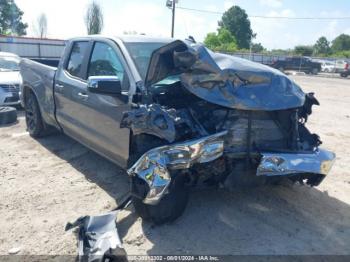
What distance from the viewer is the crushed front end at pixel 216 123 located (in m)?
3.42

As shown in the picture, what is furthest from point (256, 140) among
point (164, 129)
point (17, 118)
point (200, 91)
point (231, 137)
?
point (17, 118)

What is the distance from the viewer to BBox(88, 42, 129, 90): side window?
4.31 meters

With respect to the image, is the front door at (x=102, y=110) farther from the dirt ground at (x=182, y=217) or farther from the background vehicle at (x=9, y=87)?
the background vehicle at (x=9, y=87)

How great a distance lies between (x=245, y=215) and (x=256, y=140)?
820 millimetres

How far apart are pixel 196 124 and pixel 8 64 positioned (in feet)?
29.7

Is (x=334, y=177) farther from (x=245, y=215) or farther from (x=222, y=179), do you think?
(x=222, y=179)

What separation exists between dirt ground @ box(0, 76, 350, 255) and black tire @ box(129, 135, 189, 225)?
4.7 inches

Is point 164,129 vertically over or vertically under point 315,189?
over

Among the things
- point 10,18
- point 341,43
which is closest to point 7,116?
point 10,18

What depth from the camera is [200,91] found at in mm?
3668

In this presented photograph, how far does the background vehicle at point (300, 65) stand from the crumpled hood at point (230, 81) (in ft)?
113

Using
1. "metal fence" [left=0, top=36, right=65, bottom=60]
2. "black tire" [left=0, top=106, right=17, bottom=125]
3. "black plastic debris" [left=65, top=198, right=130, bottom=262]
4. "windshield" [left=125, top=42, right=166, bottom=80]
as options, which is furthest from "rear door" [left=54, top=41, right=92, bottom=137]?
"metal fence" [left=0, top=36, right=65, bottom=60]

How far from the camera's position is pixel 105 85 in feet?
13.1

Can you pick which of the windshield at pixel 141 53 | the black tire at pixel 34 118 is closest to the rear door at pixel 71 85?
the windshield at pixel 141 53
